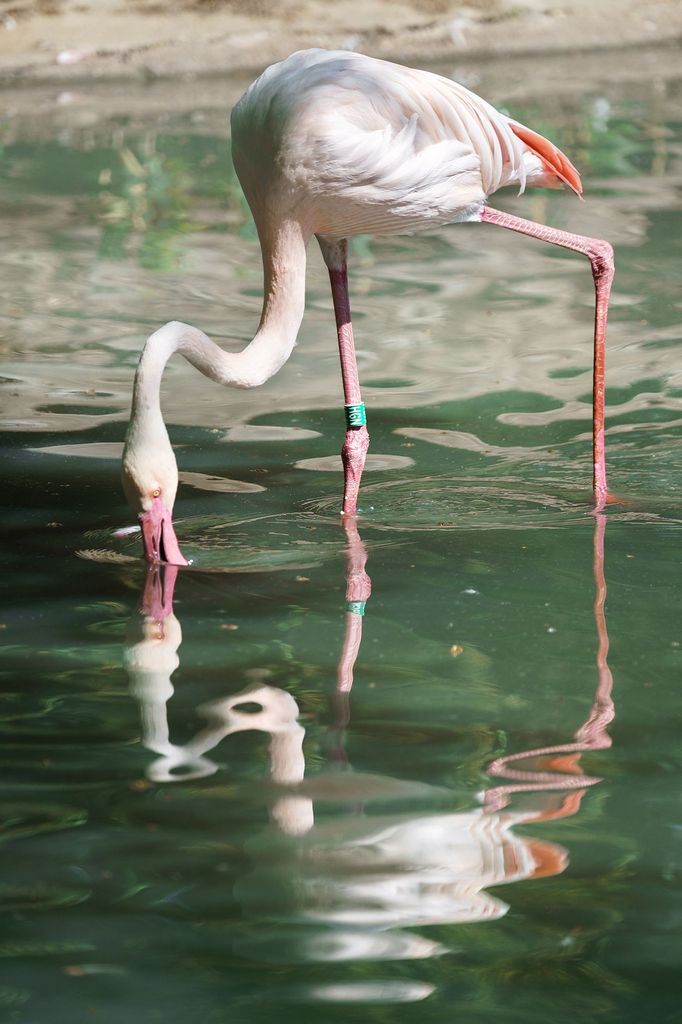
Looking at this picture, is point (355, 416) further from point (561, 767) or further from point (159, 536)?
point (561, 767)

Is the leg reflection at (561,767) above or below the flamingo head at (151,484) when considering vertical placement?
below

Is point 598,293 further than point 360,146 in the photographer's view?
Yes

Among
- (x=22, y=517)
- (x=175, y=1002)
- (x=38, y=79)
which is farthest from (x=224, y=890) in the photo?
(x=38, y=79)

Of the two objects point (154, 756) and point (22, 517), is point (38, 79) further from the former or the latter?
point (154, 756)

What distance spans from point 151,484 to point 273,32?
12.9m

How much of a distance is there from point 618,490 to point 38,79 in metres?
11.9

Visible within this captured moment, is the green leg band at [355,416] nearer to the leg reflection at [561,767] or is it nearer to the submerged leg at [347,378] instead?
the submerged leg at [347,378]

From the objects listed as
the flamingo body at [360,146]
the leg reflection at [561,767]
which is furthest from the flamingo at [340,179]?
the leg reflection at [561,767]

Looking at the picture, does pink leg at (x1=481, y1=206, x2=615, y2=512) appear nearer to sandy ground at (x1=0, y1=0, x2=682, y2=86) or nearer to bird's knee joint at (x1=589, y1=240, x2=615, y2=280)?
bird's knee joint at (x1=589, y1=240, x2=615, y2=280)

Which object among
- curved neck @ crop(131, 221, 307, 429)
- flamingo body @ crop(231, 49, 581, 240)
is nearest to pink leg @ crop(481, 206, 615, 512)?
flamingo body @ crop(231, 49, 581, 240)

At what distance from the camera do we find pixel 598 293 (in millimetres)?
5586

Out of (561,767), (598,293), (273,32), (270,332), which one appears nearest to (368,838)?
(561,767)

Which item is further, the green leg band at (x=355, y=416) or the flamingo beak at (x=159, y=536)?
the green leg band at (x=355, y=416)

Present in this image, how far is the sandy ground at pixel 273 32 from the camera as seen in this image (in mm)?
15695
